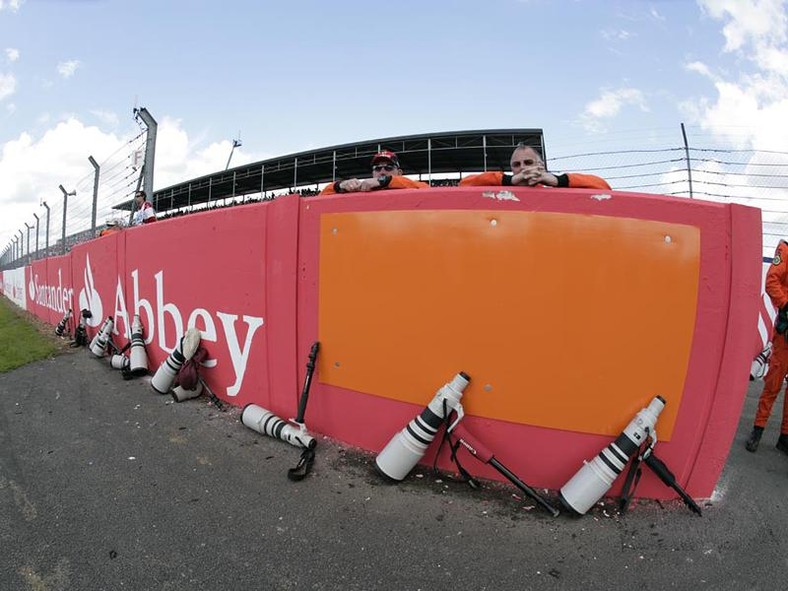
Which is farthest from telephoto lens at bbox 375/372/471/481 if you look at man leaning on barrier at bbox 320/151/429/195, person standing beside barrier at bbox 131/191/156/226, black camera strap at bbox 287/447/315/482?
person standing beside barrier at bbox 131/191/156/226

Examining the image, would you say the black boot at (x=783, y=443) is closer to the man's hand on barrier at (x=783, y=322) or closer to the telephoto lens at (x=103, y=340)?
the man's hand on barrier at (x=783, y=322)

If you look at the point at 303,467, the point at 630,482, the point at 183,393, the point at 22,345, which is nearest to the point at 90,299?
the point at 22,345

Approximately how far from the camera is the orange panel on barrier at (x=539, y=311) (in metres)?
2.11

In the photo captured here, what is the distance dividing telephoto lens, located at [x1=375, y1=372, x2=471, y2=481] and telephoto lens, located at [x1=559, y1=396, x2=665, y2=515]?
67 cm

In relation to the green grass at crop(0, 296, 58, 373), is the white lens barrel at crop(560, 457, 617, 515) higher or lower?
higher

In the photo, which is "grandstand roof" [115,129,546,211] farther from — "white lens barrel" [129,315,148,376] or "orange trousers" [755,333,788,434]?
"white lens barrel" [129,315,148,376]

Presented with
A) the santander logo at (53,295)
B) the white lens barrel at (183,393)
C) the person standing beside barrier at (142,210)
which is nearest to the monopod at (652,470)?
the white lens barrel at (183,393)

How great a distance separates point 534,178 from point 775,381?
2.60m

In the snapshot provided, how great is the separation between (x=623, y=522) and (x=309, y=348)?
204cm

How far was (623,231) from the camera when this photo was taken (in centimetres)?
211

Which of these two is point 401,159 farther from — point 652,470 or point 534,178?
point 652,470

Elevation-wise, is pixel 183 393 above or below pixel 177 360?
below

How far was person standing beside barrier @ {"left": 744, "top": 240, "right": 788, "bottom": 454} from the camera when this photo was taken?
9.88 feet

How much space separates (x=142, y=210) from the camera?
7.49 meters
